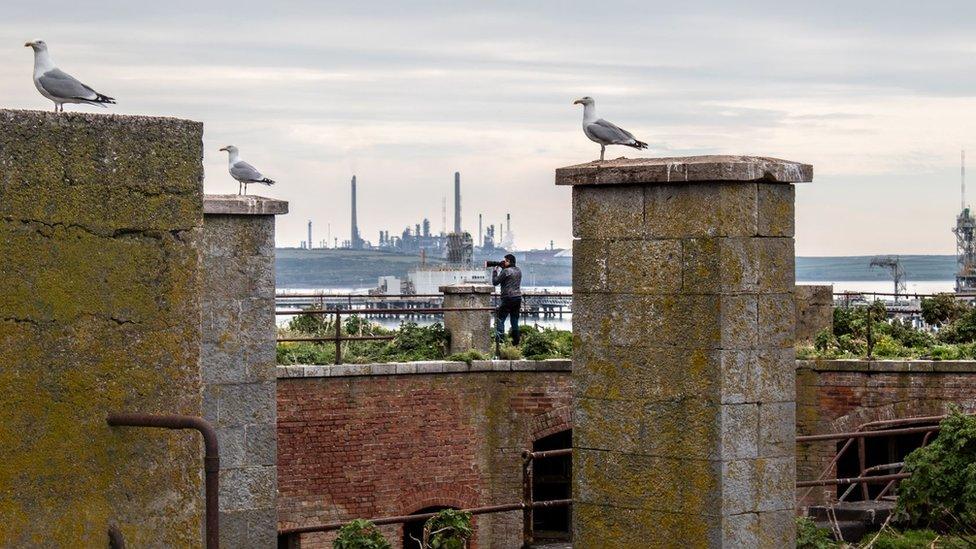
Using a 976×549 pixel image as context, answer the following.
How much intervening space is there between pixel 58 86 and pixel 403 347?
15.0m

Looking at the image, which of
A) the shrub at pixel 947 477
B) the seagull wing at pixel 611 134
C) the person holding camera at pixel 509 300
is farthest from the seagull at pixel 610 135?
the person holding camera at pixel 509 300

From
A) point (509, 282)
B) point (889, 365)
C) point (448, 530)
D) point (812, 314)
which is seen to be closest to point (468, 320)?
point (509, 282)

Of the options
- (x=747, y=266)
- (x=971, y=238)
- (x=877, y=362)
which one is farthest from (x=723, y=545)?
(x=971, y=238)

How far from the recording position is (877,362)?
66.8 ft

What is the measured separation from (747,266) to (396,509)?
12.2 m

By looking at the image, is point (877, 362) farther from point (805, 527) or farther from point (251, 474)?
point (251, 474)

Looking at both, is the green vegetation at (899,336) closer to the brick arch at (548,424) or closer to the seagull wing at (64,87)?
the brick arch at (548,424)

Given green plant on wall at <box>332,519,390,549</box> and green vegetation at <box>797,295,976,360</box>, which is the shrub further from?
green vegetation at <box>797,295,976,360</box>

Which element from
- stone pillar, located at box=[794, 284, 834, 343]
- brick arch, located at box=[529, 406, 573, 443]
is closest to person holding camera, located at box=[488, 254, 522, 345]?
brick arch, located at box=[529, 406, 573, 443]

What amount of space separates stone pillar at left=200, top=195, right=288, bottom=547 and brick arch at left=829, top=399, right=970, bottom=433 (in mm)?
9939

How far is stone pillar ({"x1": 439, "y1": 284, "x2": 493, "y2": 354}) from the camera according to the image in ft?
75.3

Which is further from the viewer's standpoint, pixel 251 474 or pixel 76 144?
pixel 251 474

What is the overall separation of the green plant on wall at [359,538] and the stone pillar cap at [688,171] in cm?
781

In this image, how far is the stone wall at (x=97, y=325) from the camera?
5262 mm
